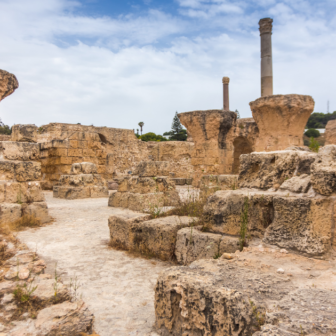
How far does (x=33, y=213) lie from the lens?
5383 mm

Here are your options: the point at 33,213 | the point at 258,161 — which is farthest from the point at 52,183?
the point at 258,161

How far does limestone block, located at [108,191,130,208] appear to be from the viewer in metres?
7.15

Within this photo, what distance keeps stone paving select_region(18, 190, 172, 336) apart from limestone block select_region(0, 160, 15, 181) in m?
1.21

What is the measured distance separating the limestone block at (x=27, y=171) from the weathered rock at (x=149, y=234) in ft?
8.10

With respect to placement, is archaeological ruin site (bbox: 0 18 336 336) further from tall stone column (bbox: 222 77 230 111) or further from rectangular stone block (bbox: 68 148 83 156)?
tall stone column (bbox: 222 77 230 111)

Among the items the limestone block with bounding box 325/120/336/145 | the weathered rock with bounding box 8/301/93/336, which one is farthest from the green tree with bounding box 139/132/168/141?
the weathered rock with bounding box 8/301/93/336

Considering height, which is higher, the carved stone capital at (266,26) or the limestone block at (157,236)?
the carved stone capital at (266,26)

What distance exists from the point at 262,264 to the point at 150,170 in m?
5.18

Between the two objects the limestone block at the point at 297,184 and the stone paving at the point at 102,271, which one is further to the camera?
the limestone block at the point at 297,184

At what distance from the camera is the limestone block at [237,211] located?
2.67 metres

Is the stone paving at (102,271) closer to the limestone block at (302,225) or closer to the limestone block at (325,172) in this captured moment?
the limestone block at (302,225)

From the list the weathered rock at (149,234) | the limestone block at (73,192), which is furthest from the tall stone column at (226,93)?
the weathered rock at (149,234)

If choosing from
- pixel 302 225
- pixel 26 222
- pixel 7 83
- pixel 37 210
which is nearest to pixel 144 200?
pixel 37 210

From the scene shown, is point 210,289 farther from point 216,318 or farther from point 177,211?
point 177,211
